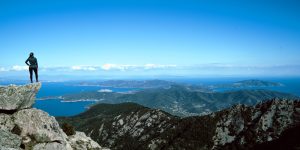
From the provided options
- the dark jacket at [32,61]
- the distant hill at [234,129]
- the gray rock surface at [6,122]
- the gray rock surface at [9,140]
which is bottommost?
the distant hill at [234,129]

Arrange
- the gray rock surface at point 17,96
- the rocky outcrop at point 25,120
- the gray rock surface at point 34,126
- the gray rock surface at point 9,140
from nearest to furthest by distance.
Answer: the gray rock surface at point 9,140 → the rocky outcrop at point 25,120 → the gray rock surface at point 17,96 → the gray rock surface at point 34,126

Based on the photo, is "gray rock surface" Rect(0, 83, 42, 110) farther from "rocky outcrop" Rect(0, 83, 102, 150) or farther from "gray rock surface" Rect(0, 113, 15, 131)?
"gray rock surface" Rect(0, 113, 15, 131)

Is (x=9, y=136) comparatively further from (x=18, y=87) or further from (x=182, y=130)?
(x=182, y=130)

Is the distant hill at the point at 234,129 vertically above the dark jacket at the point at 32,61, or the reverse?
the dark jacket at the point at 32,61

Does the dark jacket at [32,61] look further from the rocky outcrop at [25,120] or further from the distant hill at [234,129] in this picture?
the distant hill at [234,129]

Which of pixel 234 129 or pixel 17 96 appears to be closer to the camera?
pixel 17 96

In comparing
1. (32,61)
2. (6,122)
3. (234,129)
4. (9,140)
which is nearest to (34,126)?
(6,122)

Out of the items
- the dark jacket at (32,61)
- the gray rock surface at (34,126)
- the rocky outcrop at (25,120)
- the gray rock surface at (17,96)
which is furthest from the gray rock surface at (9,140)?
the dark jacket at (32,61)

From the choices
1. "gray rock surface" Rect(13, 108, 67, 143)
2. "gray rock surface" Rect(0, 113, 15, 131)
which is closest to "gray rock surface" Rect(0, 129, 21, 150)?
"gray rock surface" Rect(13, 108, 67, 143)

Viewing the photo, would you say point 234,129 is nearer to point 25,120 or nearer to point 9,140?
point 25,120

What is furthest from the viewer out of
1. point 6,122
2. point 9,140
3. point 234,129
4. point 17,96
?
point 234,129
